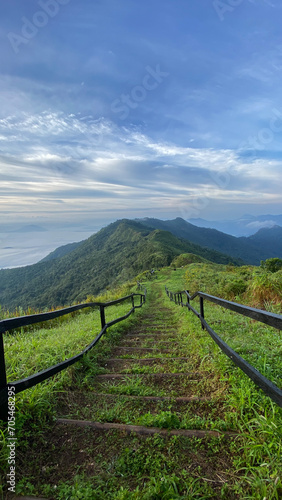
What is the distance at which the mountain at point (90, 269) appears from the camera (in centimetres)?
7538

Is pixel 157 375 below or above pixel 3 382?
below

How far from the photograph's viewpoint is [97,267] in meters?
112

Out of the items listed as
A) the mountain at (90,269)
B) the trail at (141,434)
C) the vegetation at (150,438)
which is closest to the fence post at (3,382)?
the vegetation at (150,438)

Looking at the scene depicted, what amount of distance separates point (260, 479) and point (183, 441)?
0.67 metres

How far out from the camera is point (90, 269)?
113 meters

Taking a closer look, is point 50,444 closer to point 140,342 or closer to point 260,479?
point 260,479

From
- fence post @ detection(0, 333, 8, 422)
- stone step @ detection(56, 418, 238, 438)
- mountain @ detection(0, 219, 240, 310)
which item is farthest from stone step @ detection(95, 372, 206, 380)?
mountain @ detection(0, 219, 240, 310)

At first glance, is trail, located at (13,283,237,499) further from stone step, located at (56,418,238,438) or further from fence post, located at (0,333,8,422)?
fence post, located at (0,333,8,422)

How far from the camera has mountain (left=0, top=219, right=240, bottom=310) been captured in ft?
247

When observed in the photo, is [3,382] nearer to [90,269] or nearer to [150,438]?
[150,438]

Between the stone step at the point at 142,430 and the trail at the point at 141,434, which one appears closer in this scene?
the trail at the point at 141,434

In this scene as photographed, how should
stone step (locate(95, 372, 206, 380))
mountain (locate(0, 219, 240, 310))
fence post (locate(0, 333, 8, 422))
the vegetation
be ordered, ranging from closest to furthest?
the vegetation → fence post (locate(0, 333, 8, 422)) → stone step (locate(95, 372, 206, 380)) → mountain (locate(0, 219, 240, 310))

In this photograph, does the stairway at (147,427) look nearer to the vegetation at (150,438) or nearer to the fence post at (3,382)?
the vegetation at (150,438)

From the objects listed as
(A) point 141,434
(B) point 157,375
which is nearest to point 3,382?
(A) point 141,434
